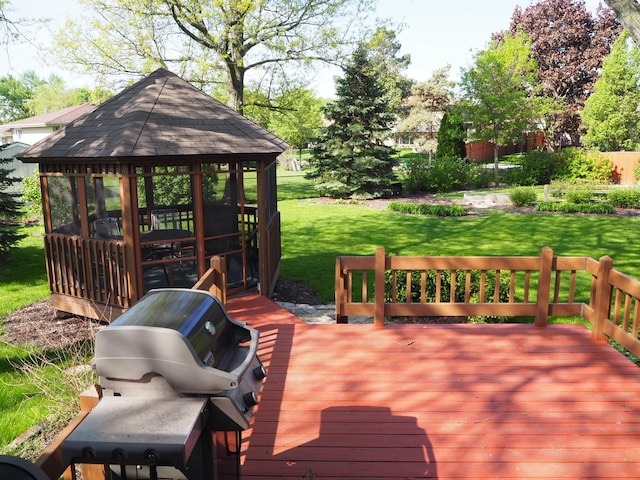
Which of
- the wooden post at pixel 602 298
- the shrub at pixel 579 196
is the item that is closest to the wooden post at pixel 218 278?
the wooden post at pixel 602 298

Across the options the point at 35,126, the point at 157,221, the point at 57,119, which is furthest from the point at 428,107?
the point at 157,221

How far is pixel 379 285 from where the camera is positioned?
268 inches

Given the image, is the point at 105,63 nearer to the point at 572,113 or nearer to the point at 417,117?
the point at 417,117

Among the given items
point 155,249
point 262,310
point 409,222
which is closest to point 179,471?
point 262,310

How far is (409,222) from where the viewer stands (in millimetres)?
18688

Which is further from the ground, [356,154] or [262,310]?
[356,154]

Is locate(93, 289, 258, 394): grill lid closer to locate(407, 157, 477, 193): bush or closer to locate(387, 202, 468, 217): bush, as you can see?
locate(387, 202, 468, 217): bush

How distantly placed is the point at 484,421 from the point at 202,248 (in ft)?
16.4

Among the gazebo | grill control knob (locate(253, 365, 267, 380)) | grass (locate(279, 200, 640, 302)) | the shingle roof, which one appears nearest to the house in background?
the shingle roof

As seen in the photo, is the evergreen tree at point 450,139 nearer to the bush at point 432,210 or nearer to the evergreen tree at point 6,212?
the bush at point 432,210

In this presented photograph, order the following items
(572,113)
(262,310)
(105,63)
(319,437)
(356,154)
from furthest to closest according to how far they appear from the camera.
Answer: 1. (572,113)
2. (356,154)
3. (105,63)
4. (262,310)
5. (319,437)

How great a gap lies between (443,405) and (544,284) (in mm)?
2667

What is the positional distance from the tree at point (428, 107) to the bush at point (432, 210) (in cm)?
2183

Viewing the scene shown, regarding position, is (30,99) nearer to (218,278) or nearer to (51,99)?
(51,99)
